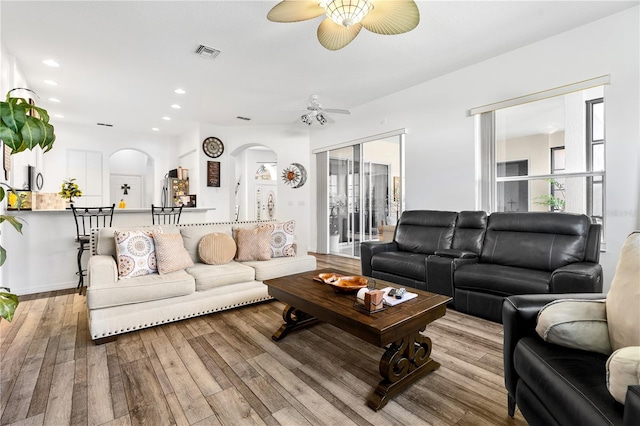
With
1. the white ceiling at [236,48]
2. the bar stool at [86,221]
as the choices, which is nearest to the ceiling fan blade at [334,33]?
the white ceiling at [236,48]

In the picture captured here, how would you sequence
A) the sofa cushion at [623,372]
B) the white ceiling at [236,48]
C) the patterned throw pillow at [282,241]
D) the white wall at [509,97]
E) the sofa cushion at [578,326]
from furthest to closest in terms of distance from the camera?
the patterned throw pillow at [282,241], the white wall at [509,97], the white ceiling at [236,48], the sofa cushion at [578,326], the sofa cushion at [623,372]

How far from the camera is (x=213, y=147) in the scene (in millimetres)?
6727

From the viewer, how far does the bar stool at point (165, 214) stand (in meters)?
4.57

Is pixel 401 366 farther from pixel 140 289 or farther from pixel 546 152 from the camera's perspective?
pixel 546 152

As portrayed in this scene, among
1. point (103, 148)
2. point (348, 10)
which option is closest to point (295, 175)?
point (103, 148)

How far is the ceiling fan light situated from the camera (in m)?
1.99

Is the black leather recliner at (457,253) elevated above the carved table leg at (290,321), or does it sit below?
above

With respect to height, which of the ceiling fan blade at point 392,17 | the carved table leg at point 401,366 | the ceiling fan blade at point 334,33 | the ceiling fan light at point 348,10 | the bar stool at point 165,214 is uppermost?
the ceiling fan blade at point 334,33

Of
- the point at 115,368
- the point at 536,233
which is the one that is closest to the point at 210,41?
the point at 115,368

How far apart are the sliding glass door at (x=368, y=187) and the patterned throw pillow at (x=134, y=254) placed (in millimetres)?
4073

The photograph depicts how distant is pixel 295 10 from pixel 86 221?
3.95 m

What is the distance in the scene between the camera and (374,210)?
621 centimetres

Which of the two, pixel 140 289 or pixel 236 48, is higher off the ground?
pixel 236 48

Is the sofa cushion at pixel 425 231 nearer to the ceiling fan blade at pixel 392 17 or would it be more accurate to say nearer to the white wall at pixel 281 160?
the ceiling fan blade at pixel 392 17
